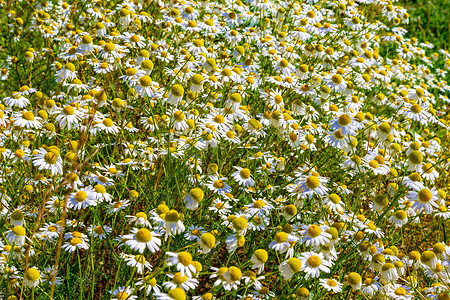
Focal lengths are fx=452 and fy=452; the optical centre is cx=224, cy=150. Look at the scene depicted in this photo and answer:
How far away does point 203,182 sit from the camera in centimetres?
315

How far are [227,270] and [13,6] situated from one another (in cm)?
554

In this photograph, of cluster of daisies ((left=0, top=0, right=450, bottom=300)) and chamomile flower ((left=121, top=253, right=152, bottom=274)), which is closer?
chamomile flower ((left=121, top=253, right=152, bottom=274))

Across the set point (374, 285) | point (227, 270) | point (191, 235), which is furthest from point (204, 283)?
point (374, 285)

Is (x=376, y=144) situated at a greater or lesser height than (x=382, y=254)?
greater

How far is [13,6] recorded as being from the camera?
619 centimetres

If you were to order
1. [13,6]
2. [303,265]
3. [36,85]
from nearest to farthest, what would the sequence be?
[303,265] < [36,85] < [13,6]

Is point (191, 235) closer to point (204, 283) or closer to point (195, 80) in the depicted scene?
point (204, 283)

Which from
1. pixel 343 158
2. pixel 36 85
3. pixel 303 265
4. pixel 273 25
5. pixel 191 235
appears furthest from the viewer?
pixel 273 25

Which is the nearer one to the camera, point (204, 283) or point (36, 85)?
point (204, 283)

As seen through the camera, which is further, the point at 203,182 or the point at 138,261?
the point at 203,182

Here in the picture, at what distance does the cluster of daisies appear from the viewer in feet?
8.27

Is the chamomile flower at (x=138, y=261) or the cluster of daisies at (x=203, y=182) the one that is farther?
the cluster of daisies at (x=203, y=182)

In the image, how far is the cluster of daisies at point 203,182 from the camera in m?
2.52

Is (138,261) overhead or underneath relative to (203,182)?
underneath
